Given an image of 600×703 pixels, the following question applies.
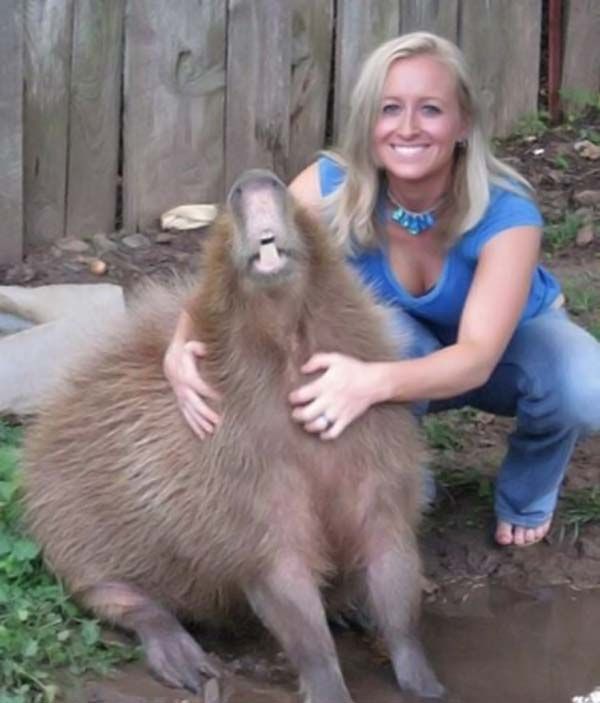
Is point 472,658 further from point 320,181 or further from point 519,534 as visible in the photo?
point 320,181

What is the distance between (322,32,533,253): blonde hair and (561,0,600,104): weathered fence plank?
3.18 m

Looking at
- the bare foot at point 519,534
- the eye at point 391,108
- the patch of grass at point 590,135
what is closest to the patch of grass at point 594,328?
the bare foot at point 519,534

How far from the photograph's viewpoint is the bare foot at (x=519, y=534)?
15.7ft

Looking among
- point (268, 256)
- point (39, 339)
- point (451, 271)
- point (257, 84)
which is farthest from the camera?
point (257, 84)

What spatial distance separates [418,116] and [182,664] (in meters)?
1.36

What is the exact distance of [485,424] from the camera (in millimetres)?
5406

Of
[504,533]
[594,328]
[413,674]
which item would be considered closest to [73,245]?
[594,328]

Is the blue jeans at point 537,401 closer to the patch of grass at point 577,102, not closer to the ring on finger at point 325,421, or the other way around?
the ring on finger at point 325,421

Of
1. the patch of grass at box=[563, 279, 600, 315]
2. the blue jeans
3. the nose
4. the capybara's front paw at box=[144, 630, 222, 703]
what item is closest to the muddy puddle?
the capybara's front paw at box=[144, 630, 222, 703]

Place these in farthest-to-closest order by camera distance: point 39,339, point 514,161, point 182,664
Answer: point 514,161 < point 39,339 < point 182,664

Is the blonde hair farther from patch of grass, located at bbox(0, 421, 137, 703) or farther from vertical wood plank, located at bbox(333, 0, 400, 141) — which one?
vertical wood plank, located at bbox(333, 0, 400, 141)

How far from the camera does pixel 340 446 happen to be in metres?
3.93

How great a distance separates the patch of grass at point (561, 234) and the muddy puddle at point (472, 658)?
2182 mm

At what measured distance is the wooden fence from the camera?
6.12m
